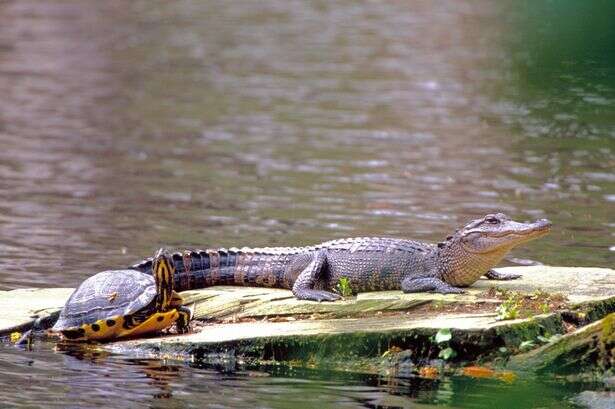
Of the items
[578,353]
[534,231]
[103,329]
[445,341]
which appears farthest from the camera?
[534,231]

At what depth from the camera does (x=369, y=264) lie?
9.08 m

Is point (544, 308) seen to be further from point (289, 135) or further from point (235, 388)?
point (289, 135)

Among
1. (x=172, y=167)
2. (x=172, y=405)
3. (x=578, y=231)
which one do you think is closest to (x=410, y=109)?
(x=172, y=167)

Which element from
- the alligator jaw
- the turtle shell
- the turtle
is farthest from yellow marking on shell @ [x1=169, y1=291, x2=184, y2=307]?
the alligator jaw

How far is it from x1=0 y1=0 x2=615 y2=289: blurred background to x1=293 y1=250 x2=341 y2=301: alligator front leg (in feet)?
7.49

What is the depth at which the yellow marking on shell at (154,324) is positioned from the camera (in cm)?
832

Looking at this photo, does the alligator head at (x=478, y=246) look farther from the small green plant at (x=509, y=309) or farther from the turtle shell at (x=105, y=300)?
the turtle shell at (x=105, y=300)

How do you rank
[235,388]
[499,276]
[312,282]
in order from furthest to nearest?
[499,276]
[312,282]
[235,388]

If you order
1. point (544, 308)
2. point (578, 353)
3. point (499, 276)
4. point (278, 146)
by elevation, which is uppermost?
point (278, 146)

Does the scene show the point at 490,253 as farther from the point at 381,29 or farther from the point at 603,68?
the point at 381,29

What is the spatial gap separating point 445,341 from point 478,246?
1.45 metres

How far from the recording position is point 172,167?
745 inches

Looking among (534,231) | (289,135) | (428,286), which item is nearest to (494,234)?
(534,231)

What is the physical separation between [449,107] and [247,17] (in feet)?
44.7
